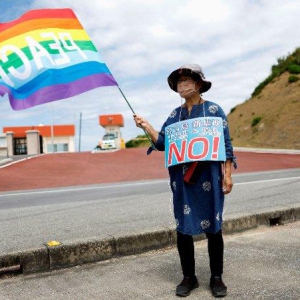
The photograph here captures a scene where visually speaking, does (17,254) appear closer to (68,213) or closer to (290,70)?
(68,213)

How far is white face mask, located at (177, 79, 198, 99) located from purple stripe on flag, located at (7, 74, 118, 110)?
829 mm

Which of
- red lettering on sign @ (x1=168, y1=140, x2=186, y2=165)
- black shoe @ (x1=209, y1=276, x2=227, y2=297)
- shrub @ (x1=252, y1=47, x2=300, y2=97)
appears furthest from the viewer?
shrub @ (x1=252, y1=47, x2=300, y2=97)

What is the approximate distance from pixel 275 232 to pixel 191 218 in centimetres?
261

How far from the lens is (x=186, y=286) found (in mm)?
3609

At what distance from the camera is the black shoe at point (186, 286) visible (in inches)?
139

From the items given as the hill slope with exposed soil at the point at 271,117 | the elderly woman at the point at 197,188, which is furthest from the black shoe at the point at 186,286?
the hill slope with exposed soil at the point at 271,117

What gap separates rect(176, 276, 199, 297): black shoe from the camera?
3538 mm

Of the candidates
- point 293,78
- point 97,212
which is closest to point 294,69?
point 293,78

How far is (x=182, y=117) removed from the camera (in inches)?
149

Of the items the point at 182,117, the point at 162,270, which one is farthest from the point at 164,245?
the point at 182,117

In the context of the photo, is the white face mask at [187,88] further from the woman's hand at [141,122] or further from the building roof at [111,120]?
the building roof at [111,120]

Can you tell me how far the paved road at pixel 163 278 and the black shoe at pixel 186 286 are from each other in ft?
0.15

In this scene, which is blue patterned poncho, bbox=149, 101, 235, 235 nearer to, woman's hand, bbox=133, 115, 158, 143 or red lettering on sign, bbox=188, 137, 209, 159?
red lettering on sign, bbox=188, 137, 209, 159

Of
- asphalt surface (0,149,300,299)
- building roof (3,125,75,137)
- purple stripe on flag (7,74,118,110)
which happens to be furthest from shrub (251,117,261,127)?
purple stripe on flag (7,74,118,110)
